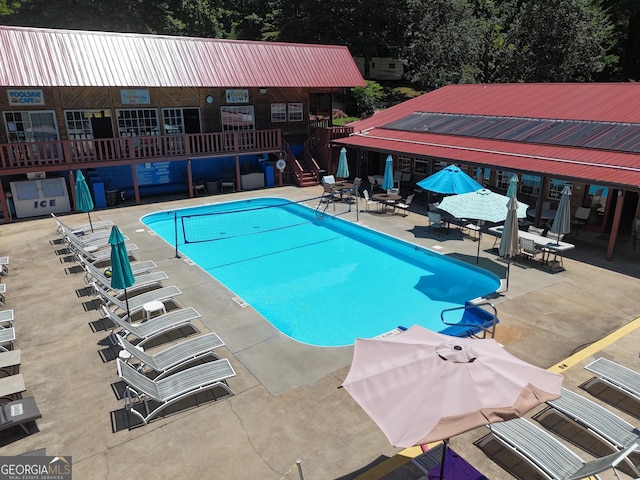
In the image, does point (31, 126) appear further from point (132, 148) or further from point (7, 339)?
point (7, 339)

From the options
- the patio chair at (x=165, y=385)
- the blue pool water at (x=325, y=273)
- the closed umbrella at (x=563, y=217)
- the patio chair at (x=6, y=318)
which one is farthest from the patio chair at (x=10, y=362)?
the closed umbrella at (x=563, y=217)

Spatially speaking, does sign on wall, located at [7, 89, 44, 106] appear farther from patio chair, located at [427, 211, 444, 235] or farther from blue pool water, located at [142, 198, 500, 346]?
patio chair, located at [427, 211, 444, 235]

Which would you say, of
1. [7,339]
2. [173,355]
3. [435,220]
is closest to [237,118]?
[435,220]

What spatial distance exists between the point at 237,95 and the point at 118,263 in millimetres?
17817

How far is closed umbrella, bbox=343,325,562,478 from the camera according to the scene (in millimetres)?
4824

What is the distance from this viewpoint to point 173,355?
902 centimetres

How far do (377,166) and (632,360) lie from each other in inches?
736

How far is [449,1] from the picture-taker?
123 ft

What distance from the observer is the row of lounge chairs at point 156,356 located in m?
7.88

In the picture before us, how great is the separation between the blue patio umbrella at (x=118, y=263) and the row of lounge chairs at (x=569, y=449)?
775 centimetres

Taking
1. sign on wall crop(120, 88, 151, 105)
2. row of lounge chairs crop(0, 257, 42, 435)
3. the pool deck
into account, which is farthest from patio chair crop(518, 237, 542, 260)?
sign on wall crop(120, 88, 151, 105)

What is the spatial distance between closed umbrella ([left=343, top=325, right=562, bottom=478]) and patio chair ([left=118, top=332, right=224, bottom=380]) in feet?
14.1

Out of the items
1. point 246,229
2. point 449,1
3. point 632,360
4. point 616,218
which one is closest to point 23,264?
point 246,229

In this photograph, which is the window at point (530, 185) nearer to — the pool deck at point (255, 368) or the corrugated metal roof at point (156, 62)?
the pool deck at point (255, 368)
